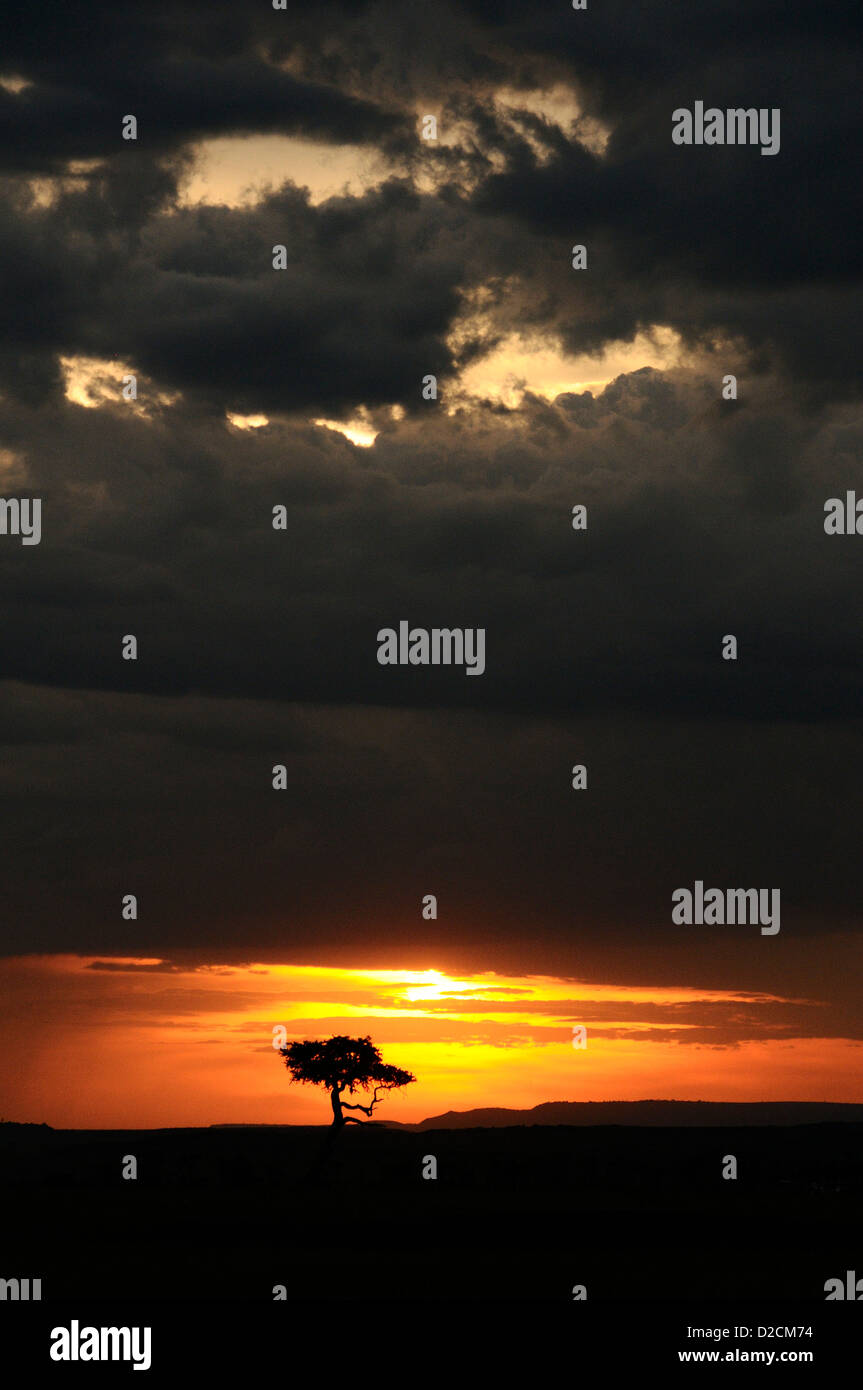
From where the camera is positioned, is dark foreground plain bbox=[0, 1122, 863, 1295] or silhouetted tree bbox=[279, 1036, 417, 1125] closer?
dark foreground plain bbox=[0, 1122, 863, 1295]

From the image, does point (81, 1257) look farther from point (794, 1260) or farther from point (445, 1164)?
point (445, 1164)

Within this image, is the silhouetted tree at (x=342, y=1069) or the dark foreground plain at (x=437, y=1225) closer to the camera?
the dark foreground plain at (x=437, y=1225)

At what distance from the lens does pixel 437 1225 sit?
5872 centimetres

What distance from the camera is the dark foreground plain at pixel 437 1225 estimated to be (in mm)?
42812

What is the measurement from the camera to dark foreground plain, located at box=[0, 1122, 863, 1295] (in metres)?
42.8

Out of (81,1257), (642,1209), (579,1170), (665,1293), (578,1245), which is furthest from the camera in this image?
(579,1170)
